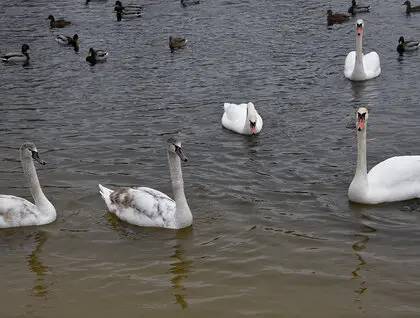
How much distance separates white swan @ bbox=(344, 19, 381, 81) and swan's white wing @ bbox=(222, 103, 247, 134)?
4103mm

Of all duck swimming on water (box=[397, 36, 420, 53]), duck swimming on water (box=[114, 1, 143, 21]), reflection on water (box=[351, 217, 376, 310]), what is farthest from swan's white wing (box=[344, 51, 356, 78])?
duck swimming on water (box=[114, 1, 143, 21])

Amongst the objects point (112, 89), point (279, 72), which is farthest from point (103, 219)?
point (279, 72)

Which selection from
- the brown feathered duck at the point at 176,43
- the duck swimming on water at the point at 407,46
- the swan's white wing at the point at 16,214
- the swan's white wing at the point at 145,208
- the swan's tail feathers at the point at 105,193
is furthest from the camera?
the brown feathered duck at the point at 176,43

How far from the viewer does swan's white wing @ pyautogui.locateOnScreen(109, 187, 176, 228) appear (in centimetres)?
1050

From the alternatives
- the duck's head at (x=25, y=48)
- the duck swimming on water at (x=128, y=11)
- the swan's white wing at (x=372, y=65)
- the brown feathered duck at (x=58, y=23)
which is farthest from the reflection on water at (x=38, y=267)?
the duck swimming on water at (x=128, y=11)

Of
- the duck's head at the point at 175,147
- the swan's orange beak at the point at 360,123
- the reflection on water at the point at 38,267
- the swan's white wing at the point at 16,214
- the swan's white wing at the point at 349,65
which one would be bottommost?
the reflection on water at the point at 38,267

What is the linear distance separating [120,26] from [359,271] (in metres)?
21.8

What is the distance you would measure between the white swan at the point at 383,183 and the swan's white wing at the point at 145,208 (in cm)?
289

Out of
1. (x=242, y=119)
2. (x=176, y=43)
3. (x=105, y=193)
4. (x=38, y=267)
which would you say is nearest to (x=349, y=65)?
(x=242, y=119)

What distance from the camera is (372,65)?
1905 cm

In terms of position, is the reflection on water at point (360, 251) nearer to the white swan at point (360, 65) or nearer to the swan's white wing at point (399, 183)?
the swan's white wing at point (399, 183)

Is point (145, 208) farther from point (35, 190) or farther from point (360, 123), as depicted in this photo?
point (360, 123)

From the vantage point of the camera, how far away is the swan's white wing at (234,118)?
1529cm

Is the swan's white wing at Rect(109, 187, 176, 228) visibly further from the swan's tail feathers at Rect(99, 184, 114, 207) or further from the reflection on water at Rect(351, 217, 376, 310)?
the reflection on water at Rect(351, 217, 376, 310)
